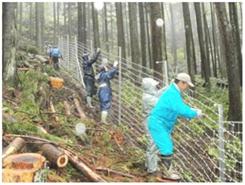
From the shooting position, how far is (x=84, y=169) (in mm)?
6164

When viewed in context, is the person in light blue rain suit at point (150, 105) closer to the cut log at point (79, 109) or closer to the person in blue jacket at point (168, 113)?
the person in blue jacket at point (168, 113)

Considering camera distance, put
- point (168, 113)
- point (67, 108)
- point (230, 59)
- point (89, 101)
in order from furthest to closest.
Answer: point (89, 101) < point (67, 108) < point (230, 59) < point (168, 113)

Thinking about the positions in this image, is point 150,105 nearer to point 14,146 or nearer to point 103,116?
point 14,146

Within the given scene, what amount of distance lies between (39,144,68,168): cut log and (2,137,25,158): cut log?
0.34 m

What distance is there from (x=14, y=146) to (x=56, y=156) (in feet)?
→ 1.91

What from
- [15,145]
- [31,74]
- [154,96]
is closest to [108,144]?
[154,96]

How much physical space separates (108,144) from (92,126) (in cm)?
80

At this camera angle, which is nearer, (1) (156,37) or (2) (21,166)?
(2) (21,166)

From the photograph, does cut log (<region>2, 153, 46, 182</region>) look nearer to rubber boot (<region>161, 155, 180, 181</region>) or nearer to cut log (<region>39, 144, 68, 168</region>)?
cut log (<region>39, 144, 68, 168</region>)

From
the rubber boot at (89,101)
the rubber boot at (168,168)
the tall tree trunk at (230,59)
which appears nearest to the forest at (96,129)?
the tall tree trunk at (230,59)

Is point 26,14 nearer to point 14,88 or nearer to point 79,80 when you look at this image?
point 79,80

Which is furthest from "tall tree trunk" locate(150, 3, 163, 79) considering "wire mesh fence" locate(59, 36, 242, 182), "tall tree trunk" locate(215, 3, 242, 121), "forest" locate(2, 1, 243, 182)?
"tall tree trunk" locate(215, 3, 242, 121)

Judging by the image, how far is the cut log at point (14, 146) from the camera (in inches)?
232

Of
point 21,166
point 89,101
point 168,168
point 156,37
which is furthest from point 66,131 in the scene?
point 156,37
